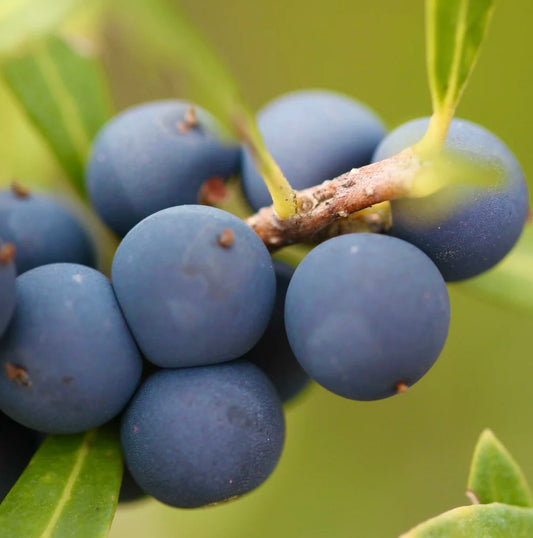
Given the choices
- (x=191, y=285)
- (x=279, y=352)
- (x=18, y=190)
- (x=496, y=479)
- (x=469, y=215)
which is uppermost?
(x=18, y=190)

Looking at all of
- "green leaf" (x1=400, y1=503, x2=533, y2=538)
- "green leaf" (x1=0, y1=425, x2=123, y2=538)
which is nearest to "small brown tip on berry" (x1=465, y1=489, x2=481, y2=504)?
"green leaf" (x1=400, y1=503, x2=533, y2=538)

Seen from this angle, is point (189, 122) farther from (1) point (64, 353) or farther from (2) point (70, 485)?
(2) point (70, 485)

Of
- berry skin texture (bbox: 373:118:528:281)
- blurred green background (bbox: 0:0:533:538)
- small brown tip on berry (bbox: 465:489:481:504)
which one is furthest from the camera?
blurred green background (bbox: 0:0:533:538)

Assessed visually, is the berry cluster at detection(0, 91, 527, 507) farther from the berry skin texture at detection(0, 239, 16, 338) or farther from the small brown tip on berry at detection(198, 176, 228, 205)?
the small brown tip on berry at detection(198, 176, 228, 205)

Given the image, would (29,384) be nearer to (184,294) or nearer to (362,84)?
(184,294)

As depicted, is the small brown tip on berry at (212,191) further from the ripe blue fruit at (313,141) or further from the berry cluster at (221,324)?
the berry cluster at (221,324)

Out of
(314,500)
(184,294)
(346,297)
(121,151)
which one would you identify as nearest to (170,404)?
(184,294)

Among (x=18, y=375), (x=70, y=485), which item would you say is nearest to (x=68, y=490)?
(x=70, y=485)
